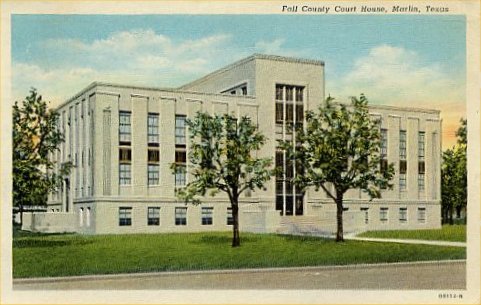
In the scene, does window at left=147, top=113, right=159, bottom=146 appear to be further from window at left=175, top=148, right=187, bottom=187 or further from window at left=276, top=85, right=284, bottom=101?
window at left=276, top=85, right=284, bottom=101

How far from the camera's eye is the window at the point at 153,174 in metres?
17.2

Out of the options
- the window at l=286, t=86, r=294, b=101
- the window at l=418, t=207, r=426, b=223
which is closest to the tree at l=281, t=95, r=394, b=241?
the window at l=286, t=86, r=294, b=101

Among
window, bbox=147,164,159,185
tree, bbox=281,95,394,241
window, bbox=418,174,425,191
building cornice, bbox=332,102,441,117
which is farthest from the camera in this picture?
window, bbox=418,174,425,191

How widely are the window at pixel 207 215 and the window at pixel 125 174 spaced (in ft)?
6.77

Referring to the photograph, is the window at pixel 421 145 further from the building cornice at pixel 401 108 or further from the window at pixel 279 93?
the building cornice at pixel 401 108

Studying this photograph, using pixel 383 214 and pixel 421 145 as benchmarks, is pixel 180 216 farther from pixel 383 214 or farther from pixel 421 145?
pixel 421 145

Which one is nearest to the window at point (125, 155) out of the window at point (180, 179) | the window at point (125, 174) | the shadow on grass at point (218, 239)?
the window at point (125, 174)

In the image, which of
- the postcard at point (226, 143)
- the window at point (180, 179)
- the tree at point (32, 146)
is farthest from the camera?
the window at point (180, 179)

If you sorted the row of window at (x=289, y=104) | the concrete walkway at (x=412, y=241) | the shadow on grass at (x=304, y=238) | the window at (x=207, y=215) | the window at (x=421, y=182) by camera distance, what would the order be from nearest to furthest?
the concrete walkway at (x=412, y=241)
the shadow on grass at (x=304, y=238)
the window at (x=207, y=215)
the row of window at (x=289, y=104)
the window at (x=421, y=182)

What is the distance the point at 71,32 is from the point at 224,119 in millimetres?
4148

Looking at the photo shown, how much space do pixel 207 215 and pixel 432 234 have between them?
483 centimetres

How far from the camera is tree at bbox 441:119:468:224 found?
12.3 meters

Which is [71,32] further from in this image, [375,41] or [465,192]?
[465,192]

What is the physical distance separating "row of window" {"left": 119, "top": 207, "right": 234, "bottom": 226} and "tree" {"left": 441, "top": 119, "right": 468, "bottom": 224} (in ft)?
14.9
